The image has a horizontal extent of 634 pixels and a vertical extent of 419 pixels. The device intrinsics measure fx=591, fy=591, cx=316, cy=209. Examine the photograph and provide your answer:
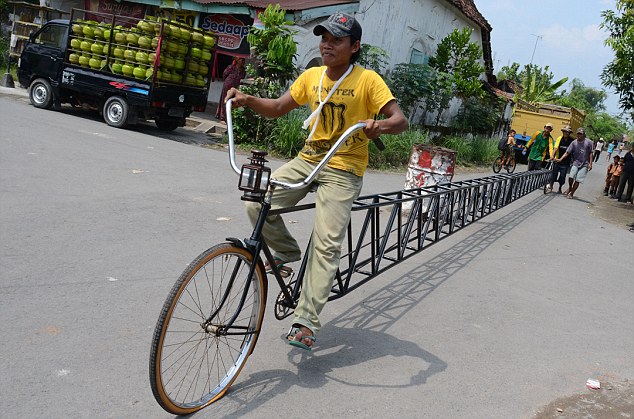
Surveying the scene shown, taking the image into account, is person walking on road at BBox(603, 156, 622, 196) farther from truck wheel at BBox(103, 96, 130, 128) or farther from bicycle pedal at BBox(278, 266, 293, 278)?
bicycle pedal at BBox(278, 266, 293, 278)

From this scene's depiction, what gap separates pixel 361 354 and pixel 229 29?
52.4 feet

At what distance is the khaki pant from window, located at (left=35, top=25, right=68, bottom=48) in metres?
12.2

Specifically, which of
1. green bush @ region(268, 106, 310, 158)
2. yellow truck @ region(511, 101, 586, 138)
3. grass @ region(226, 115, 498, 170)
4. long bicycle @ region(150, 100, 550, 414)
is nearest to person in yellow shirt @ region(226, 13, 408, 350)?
long bicycle @ region(150, 100, 550, 414)

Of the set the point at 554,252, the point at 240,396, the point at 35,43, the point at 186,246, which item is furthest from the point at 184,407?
the point at 35,43

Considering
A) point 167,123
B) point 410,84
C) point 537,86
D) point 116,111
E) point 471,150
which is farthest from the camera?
point 537,86

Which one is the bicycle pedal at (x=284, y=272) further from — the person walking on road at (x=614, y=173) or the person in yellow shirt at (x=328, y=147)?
the person walking on road at (x=614, y=173)

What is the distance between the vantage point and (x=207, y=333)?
3305mm

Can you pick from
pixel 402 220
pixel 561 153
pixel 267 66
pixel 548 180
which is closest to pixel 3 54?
pixel 267 66

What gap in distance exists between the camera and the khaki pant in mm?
3549

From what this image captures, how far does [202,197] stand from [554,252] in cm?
509

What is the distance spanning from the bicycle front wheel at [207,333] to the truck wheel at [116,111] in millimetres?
10348

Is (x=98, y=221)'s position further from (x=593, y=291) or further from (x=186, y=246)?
(x=593, y=291)

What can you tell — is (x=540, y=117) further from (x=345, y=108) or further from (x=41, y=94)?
(x=345, y=108)

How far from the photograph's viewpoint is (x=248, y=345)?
11.2ft
